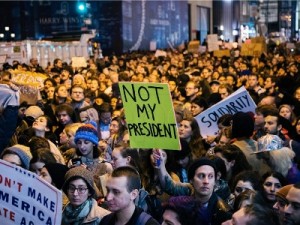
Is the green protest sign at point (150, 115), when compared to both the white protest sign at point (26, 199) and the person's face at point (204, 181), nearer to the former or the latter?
the person's face at point (204, 181)

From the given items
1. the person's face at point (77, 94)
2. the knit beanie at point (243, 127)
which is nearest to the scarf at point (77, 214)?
the knit beanie at point (243, 127)

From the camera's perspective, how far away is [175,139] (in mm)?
5156

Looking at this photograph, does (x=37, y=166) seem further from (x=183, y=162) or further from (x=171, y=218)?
(x=171, y=218)

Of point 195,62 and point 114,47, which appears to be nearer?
point 195,62

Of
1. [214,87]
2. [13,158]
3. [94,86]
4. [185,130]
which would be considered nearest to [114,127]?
[185,130]

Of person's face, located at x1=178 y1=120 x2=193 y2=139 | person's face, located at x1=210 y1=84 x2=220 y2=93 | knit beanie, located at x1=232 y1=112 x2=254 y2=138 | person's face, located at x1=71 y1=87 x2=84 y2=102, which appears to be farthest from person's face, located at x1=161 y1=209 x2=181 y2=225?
person's face, located at x1=210 y1=84 x2=220 y2=93

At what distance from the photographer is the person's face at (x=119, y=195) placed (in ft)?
13.7

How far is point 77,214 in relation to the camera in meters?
4.52

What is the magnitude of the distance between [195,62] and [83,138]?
1358cm

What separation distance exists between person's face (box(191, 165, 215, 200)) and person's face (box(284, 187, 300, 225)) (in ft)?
2.84

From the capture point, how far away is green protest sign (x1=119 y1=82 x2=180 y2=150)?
205 inches

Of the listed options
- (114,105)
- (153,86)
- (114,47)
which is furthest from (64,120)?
(114,47)

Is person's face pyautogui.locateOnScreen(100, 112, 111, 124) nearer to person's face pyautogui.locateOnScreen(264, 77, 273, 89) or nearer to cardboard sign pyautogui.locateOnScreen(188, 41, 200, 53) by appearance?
person's face pyautogui.locateOnScreen(264, 77, 273, 89)

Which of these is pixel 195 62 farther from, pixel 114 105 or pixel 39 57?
pixel 114 105
